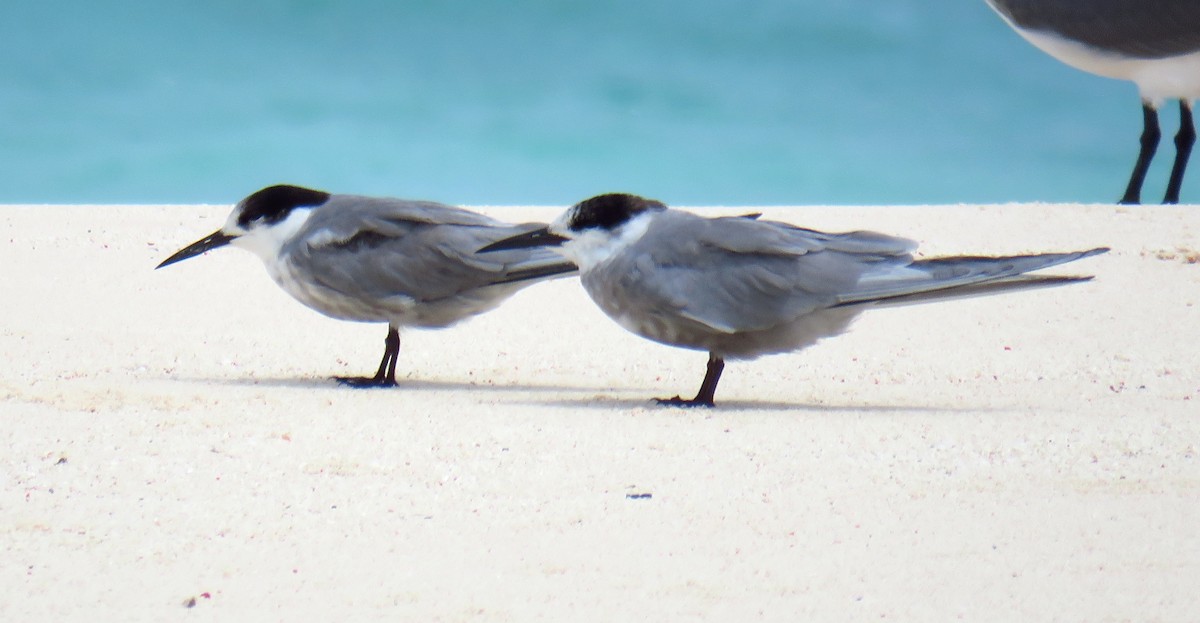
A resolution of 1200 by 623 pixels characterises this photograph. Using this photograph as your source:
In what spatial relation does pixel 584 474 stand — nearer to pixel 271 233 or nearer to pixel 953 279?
pixel 953 279

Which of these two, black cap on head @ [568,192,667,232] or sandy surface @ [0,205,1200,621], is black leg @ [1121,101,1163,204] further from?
black cap on head @ [568,192,667,232]

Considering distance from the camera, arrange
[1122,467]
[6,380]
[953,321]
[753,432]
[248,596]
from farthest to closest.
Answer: [953,321] → [6,380] → [753,432] → [1122,467] → [248,596]

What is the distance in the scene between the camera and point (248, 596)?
3.03 m

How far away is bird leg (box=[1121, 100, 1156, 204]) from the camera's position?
35.3 feet

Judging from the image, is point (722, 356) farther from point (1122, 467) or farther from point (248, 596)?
point (248, 596)

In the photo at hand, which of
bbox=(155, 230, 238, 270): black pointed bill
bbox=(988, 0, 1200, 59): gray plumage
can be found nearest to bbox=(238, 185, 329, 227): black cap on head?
bbox=(155, 230, 238, 270): black pointed bill

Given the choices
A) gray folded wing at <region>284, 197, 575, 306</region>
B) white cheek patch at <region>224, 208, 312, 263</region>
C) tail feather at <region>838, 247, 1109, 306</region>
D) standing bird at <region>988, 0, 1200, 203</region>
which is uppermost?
standing bird at <region>988, 0, 1200, 203</region>

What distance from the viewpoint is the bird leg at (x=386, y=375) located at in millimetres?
5961

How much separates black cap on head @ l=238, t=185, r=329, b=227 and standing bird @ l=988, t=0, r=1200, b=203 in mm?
6186

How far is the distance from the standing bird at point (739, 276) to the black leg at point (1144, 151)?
20.8 ft

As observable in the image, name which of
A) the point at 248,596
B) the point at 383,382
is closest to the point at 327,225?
the point at 383,382

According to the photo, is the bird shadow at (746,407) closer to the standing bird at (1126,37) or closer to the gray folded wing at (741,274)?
the gray folded wing at (741,274)

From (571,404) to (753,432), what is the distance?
35.7 inches

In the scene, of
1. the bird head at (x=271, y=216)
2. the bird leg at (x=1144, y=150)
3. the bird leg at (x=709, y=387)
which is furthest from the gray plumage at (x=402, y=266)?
the bird leg at (x=1144, y=150)
